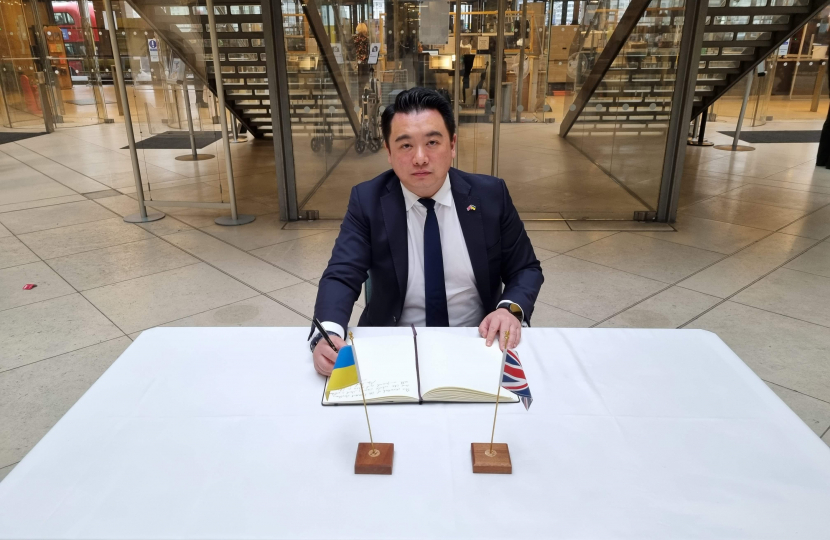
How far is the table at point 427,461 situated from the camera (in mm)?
1004

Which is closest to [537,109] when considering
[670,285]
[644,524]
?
[670,285]

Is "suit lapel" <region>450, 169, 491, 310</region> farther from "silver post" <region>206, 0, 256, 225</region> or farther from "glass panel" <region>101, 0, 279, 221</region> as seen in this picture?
"glass panel" <region>101, 0, 279, 221</region>

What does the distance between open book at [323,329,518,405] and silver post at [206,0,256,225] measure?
422 cm

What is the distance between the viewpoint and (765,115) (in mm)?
13039

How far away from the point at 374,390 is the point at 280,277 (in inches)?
119

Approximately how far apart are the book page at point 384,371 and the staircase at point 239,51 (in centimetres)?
432

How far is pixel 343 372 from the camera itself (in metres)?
1.32

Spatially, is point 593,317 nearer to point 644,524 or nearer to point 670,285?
point 670,285

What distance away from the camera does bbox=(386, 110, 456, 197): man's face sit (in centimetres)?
176

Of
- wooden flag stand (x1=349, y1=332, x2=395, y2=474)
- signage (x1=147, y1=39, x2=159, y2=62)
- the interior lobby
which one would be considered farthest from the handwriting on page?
signage (x1=147, y1=39, x2=159, y2=62)

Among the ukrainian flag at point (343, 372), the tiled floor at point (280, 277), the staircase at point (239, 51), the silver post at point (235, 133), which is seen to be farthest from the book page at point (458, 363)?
the silver post at point (235, 133)

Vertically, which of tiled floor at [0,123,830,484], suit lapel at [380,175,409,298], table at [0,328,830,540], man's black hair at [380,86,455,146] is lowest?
tiled floor at [0,123,830,484]

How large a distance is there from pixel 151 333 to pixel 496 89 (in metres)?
4.58

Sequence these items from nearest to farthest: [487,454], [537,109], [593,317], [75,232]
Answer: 1. [487,454]
2. [593,317]
3. [75,232]
4. [537,109]
